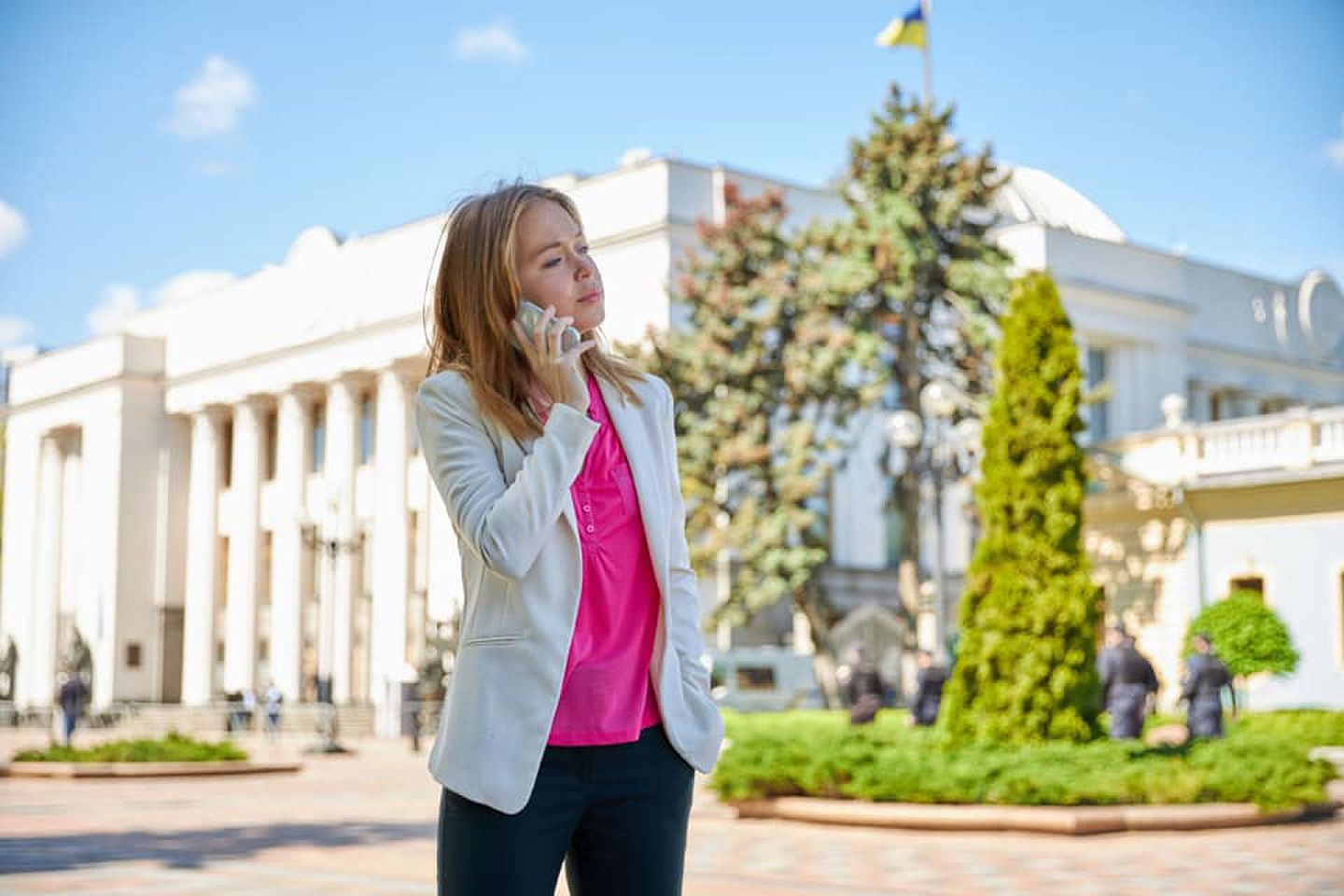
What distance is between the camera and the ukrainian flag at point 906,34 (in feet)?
126

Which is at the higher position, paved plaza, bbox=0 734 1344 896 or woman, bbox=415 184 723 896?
woman, bbox=415 184 723 896

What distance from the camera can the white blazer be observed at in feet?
8.29

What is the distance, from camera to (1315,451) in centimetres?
3269

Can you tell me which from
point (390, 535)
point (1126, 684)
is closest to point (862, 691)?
point (1126, 684)

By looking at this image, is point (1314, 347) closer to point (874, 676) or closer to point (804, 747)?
point (874, 676)

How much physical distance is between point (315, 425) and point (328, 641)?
7.63m

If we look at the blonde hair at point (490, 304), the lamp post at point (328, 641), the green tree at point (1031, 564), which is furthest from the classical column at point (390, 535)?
the blonde hair at point (490, 304)

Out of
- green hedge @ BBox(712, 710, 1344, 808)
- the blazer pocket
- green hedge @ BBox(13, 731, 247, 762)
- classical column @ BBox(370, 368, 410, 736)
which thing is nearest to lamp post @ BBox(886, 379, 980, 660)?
green hedge @ BBox(712, 710, 1344, 808)

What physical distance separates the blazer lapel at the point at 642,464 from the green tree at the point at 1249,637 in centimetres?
2688

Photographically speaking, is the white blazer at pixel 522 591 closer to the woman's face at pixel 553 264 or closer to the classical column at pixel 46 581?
the woman's face at pixel 553 264

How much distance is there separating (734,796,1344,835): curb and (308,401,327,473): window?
43457 millimetres

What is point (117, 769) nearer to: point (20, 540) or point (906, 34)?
point (906, 34)

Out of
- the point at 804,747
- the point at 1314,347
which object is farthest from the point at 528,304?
the point at 1314,347

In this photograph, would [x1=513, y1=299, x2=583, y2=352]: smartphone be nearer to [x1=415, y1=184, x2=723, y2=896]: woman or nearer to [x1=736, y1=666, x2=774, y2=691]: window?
[x1=415, y1=184, x2=723, y2=896]: woman
